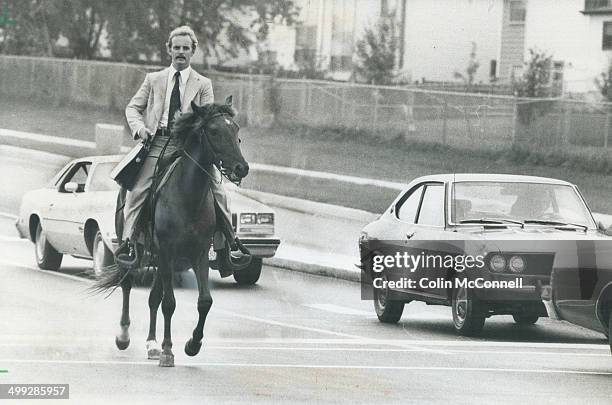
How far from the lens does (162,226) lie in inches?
460

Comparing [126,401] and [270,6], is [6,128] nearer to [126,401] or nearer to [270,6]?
[270,6]

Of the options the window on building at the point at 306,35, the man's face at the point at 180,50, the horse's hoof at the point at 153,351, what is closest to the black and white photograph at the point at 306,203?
the man's face at the point at 180,50

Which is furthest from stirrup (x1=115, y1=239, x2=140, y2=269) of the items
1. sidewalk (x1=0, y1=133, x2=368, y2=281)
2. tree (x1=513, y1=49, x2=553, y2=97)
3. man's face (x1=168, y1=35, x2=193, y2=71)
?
tree (x1=513, y1=49, x2=553, y2=97)

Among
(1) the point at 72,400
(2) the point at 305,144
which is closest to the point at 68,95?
(2) the point at 305,144

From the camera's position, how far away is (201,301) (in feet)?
37.7

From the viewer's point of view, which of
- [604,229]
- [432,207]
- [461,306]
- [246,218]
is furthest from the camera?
[246,218]

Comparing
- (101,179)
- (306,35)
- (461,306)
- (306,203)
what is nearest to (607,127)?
(306,203)

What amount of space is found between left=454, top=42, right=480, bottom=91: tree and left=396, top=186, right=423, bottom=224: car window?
6.31 m

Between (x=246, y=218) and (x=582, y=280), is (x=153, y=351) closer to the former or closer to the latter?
(x=582, y=280)

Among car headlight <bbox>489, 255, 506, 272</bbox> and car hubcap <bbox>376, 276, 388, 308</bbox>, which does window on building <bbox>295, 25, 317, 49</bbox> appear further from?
car headlight <bbox>489, 255, 506, 272</bbox>

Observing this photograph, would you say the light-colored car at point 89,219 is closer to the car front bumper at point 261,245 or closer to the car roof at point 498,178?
the car front bumper at point 261,245

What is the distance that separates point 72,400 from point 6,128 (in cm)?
1760

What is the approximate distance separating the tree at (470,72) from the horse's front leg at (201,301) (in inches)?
380

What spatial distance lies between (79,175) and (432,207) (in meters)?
4.57
